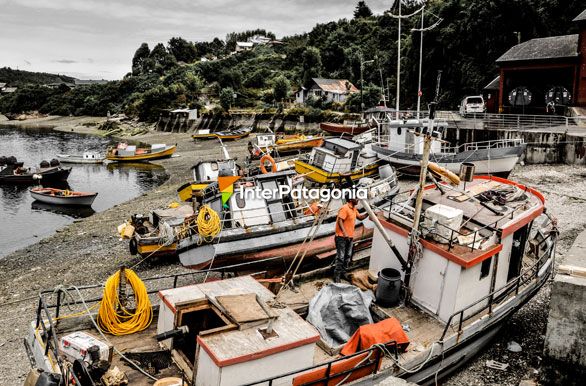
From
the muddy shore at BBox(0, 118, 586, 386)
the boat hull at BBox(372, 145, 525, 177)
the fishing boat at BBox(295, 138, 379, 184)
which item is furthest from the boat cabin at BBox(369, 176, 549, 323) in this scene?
the fishing boat at BBox(295, 138, 379, 184)

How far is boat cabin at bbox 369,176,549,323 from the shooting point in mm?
8461

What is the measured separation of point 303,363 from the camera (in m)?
6.44

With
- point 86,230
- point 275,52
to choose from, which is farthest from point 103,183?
point 275,52

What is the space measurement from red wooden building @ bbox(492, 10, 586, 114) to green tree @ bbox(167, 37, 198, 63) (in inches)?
5110

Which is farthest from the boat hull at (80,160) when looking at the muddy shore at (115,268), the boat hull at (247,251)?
the boat hull at (247,251)

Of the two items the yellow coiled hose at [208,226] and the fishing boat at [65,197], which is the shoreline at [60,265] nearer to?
the fishing boat at [65,197]

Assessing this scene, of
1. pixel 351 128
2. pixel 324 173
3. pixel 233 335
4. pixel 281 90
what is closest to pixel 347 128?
pixel 351 128

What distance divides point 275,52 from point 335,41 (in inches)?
2122

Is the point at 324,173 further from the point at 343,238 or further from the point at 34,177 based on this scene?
the point at 34,177

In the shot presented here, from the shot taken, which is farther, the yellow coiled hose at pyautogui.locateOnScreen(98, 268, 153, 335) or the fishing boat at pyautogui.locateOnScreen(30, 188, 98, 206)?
the fishing boat at pyautogui.locateOnScreen(30, 188, 98, 206)

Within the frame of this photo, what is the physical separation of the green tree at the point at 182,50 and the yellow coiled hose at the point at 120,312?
153 m

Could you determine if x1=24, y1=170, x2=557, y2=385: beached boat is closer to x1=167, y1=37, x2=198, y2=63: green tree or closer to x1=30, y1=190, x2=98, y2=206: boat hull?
x1=30, y1=190, x2=98, y2=206: boat hull

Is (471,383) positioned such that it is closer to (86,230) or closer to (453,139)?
(86,230)

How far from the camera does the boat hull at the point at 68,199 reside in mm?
27531
